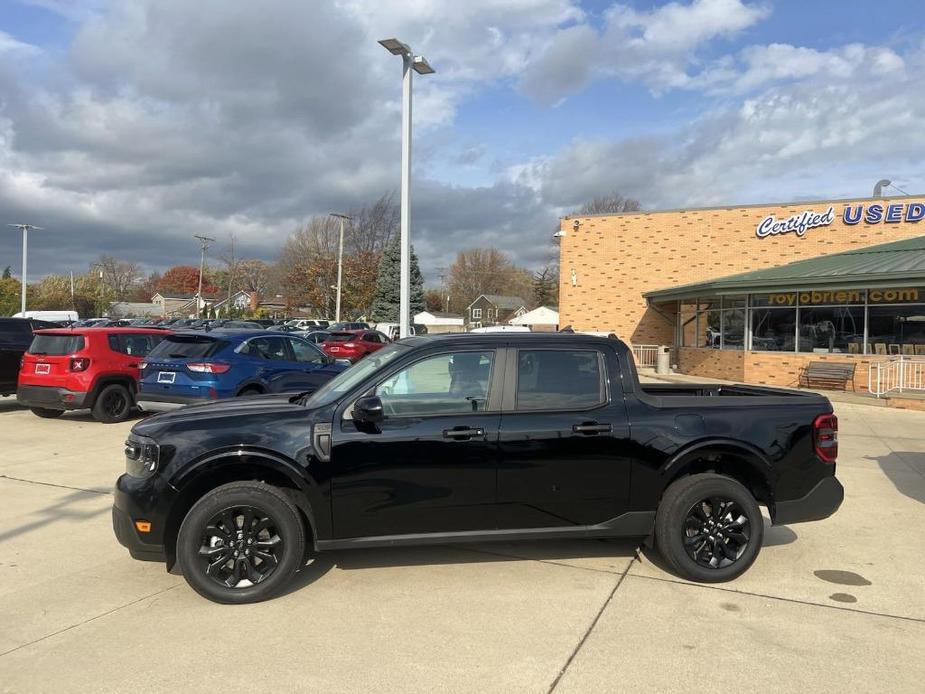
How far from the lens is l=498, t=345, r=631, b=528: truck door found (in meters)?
4.47

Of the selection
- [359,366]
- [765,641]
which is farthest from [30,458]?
[765,641]

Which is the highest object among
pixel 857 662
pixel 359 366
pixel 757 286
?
pixel 757 286

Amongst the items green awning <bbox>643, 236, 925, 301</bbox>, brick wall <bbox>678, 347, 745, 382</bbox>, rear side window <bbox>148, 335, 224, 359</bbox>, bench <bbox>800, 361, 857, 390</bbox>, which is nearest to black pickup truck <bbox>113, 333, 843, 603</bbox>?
rear side window <bbox>148, 335, 224, 359</bbox>

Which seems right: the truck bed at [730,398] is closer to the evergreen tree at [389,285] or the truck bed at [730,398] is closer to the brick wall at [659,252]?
the brick wall at [659,252]

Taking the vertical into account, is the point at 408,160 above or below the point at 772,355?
above

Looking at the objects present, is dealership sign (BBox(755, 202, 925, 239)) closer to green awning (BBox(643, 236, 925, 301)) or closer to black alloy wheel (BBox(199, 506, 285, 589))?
green awning (BBox(643, 236, 925, 301))

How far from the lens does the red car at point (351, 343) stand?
24.3m

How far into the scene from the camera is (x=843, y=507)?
6652mm

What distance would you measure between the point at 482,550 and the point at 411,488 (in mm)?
1198

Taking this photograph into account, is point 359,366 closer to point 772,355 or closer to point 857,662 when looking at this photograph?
point 857,662

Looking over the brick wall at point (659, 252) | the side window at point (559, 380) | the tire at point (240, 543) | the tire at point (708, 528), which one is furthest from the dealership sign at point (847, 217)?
the tire at point (240, 543)

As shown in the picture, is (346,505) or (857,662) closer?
(857,662)

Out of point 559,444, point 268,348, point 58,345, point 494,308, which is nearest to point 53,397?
point 58,345

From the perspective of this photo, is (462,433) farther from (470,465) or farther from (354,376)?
(354,376)
